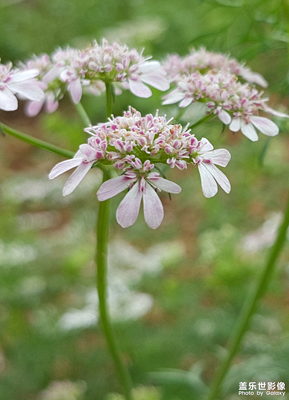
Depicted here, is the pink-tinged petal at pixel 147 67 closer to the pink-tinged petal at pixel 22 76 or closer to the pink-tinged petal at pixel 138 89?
the pink-tinged petal at pixel 138 89

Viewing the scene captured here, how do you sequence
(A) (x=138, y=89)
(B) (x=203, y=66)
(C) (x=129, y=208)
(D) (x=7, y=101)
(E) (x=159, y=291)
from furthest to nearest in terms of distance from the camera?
1. (E) (x=159, y=291)
2. (B) (x=203, y=66)
3. (A) (x=138, y=89)
4. (D) (x=7, y=101)
5. (C) (x=129, y=208)

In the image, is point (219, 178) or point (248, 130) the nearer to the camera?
point (219, 178)

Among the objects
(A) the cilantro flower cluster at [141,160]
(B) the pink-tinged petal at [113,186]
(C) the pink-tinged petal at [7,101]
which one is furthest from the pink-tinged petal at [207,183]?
(C) the pink-tinged petal at [7,101]

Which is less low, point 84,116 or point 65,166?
point 84,116

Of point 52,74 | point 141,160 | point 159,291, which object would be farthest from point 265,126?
point 159,291

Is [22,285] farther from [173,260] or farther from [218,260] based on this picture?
[218,260]

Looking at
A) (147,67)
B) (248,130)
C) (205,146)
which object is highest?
(147,67)

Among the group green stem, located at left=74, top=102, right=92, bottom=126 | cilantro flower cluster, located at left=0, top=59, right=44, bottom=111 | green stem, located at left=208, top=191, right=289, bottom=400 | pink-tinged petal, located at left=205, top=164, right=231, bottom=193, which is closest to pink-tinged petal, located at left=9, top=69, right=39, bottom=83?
cilantro flower cluster, located at left=0, top=59, right=44, bottom=111

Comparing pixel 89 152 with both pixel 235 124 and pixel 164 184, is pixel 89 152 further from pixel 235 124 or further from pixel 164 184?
pixel 235 124
